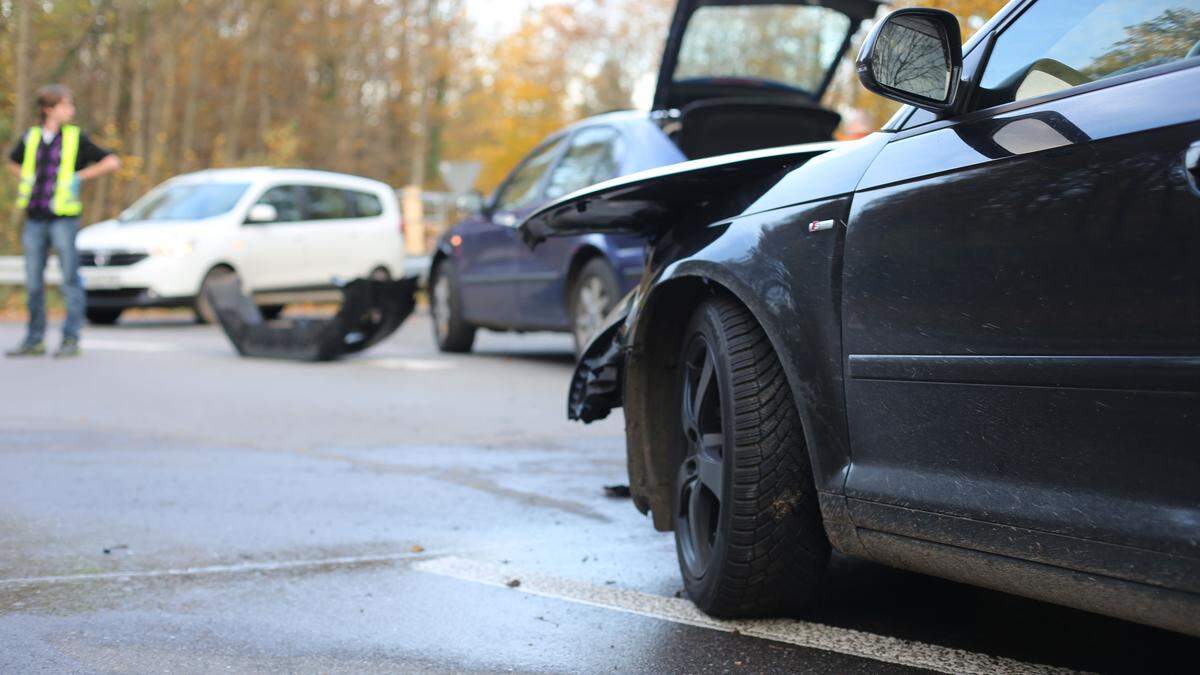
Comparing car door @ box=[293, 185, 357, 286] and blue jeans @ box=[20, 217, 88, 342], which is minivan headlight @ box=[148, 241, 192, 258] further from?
blue jeans @ box=[20, 217, 88, 342]

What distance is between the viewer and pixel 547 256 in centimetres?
1049

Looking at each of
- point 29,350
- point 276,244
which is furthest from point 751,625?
point 276,244

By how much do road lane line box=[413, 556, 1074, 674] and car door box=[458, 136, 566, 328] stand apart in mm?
6522

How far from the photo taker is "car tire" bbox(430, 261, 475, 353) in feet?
40.1

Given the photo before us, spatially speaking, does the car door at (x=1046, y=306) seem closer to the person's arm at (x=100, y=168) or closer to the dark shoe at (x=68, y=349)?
the person's arm at (x=100, y=168)

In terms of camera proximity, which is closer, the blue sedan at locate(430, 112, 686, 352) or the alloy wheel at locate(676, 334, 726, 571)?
the alloy wheel at locate(676, 334, 726, 571)

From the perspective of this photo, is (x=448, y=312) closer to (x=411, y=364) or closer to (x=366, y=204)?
(x=411, y=364)

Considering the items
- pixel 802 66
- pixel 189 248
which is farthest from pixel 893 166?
pixel 189 248

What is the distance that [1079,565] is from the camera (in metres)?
2.55

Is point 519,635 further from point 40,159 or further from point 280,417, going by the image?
point 40,159

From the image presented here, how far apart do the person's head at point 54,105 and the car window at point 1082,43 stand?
990cm

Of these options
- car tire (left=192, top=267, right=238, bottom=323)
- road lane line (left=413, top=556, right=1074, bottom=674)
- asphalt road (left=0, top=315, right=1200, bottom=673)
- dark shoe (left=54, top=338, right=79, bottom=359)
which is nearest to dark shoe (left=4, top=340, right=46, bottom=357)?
dark shoe (left=54, top=338, right=79, bottom=359)

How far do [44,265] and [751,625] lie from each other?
31.7 feet

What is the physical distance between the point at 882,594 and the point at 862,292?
44.6 inches
